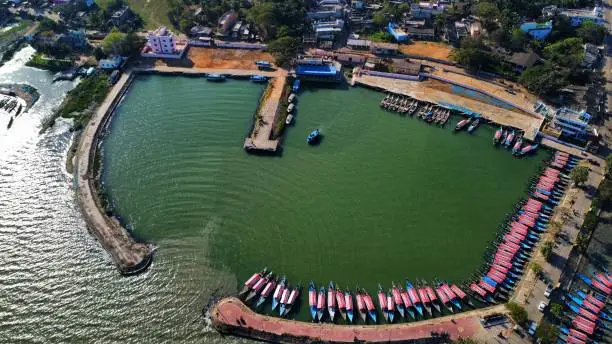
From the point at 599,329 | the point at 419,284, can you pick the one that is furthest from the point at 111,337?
the point at 599,329

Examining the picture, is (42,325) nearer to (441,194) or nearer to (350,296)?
(350,296)

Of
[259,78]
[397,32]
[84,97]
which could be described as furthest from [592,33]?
[84,97]

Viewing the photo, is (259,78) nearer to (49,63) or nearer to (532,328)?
(49,63)

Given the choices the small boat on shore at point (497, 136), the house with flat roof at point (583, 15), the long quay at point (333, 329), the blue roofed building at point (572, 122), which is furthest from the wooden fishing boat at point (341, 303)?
the house with flat roof at point (583, 15)

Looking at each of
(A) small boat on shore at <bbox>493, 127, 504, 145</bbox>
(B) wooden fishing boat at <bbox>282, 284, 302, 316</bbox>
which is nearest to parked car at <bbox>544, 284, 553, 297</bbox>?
(A) small boat on shore at <bbox>493, 127, 504, 145</bbox>

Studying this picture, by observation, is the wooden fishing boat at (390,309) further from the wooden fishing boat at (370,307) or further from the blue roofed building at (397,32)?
the blue roofed building at (397,32)

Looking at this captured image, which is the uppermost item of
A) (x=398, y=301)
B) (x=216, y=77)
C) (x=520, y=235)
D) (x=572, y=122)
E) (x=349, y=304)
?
(x=572, y=122)
